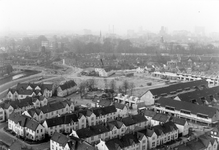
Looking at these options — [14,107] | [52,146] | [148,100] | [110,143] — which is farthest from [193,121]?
[14,107]

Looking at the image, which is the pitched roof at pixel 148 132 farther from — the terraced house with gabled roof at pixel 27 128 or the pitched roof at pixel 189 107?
the pitched roof at pixel 189 107

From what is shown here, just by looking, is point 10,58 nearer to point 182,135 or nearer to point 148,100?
point 148,100

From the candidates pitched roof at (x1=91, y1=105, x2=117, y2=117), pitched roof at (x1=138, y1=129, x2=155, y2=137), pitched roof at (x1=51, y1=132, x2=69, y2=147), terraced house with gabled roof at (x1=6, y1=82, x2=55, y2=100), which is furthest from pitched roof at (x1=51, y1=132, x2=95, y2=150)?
terraced house with gabled roof at (x1=6, y1=82, x2=55, y2=100)

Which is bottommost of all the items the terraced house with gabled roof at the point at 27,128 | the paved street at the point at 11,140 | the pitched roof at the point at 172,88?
the paved street at the point at 11,140

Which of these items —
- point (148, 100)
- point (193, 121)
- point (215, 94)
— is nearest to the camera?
point (193, 121)

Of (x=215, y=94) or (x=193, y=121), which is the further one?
(x=215, y=94)

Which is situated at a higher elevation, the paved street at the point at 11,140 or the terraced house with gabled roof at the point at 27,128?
the terraced house with gabled roof at the point at 27,128

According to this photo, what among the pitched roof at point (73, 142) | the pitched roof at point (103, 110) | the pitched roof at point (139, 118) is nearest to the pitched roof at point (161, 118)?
the pitched roof at point (139, 118)

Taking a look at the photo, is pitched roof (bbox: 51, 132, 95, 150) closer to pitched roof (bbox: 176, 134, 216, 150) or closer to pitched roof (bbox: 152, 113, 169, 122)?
pitched roof (bbox: 176, 134, 216, 150)
